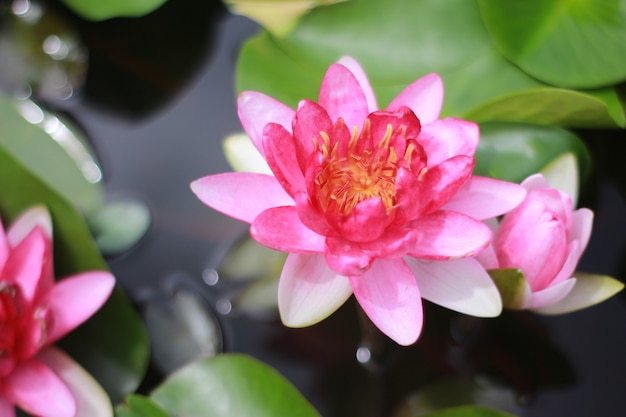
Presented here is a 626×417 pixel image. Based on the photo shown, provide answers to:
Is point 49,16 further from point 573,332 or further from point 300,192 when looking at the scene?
point 573,332

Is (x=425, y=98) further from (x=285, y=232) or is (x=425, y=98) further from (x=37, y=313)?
(x=37, y=313)

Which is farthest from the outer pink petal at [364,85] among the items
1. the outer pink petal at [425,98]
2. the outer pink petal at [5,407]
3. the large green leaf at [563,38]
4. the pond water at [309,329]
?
the outer pink petal at [5,407]

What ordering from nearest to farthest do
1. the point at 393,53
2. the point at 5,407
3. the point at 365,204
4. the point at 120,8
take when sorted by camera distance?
the point at 365,204 → the point at 5,407 → the point at 393,53 → the point at 120,8

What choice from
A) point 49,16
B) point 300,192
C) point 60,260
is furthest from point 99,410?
point 49,16

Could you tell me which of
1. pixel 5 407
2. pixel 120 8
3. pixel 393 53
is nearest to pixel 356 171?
pixel 393 53

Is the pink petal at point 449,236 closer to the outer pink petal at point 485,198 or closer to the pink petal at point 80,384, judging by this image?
the outer pink petal at point 485,198

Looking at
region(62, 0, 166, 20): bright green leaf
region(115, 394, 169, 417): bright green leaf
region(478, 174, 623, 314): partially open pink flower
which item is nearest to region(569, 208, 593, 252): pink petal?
region(478, 174, 623, 314): partially open pink flower
